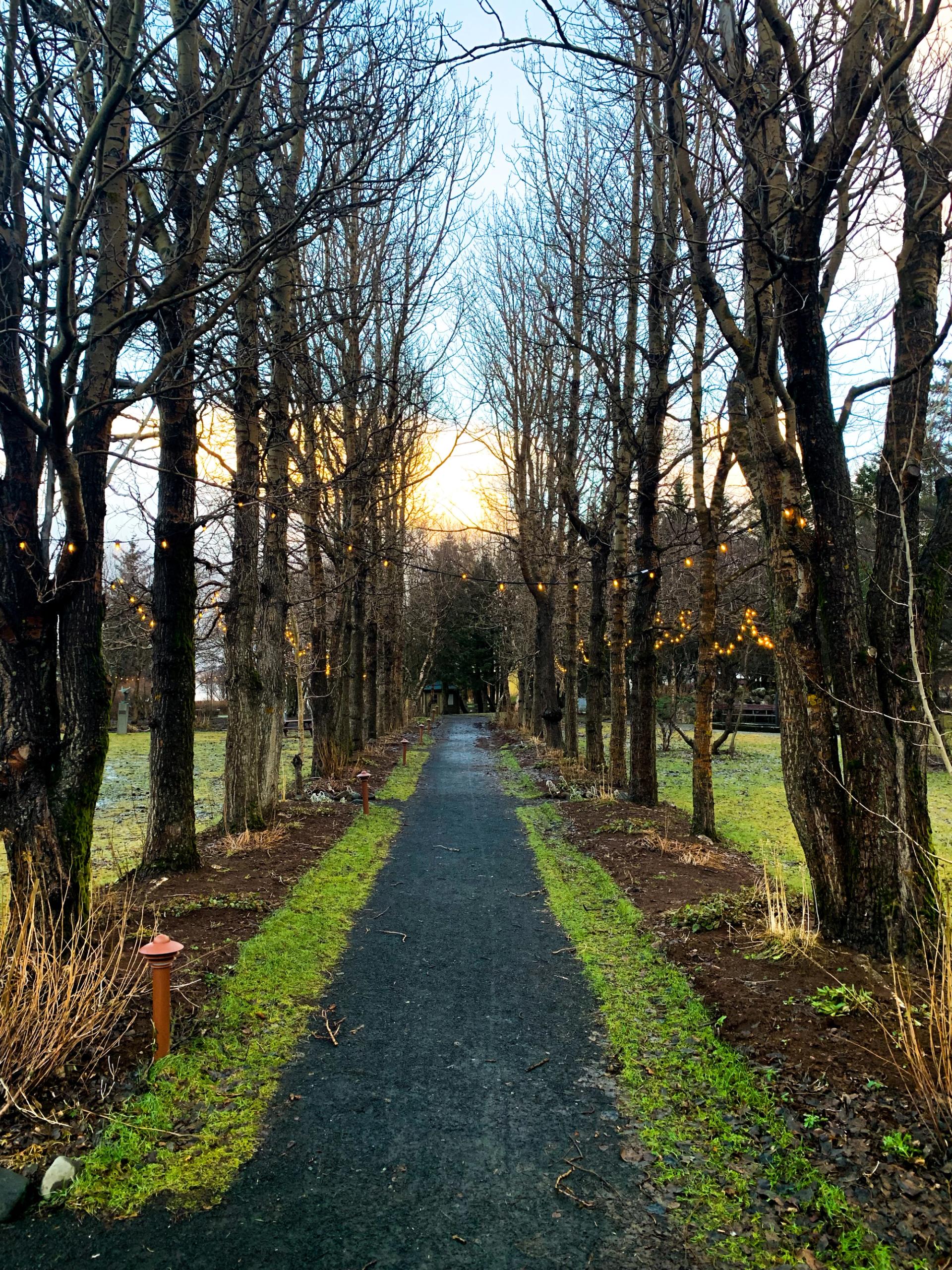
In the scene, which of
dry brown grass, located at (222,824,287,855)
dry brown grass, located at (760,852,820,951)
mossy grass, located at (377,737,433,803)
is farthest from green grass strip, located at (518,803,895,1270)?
mossy grass, located at (377,737,433,803)

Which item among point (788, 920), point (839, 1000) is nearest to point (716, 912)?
point (788, 920)

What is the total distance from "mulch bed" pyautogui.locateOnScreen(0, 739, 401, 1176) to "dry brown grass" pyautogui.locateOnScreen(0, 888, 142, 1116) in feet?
0.22

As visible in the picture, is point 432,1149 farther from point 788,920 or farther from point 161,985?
point 788,920

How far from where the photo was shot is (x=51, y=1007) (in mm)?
3303

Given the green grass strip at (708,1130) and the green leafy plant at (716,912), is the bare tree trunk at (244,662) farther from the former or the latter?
the green leafy plant at (716,912)

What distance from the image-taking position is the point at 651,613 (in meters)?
9.97

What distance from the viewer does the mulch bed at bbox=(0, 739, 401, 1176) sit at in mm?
3018

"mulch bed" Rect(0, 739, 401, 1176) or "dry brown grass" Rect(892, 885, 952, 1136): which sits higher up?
"dry brown grass" Rect(892, 885, 952, 1136)

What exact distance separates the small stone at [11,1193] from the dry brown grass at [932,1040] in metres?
3.31

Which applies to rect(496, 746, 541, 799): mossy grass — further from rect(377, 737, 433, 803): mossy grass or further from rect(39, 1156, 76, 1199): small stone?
rect(39, 1156, 76, 1199): small stone

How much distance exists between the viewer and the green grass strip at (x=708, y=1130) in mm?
2537

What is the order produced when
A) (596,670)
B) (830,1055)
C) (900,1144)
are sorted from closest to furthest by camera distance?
(900,1144) < (830,1055) < (596,670)

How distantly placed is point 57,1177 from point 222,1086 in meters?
0.78

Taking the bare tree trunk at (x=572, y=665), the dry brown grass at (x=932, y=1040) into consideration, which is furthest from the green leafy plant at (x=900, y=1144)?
the bare tree trunk at (x=572, y=665)
